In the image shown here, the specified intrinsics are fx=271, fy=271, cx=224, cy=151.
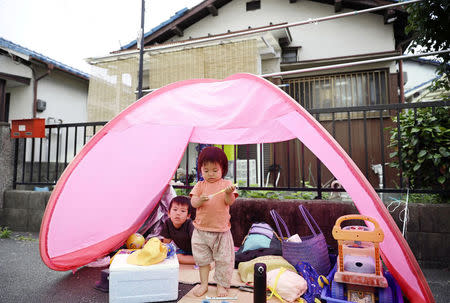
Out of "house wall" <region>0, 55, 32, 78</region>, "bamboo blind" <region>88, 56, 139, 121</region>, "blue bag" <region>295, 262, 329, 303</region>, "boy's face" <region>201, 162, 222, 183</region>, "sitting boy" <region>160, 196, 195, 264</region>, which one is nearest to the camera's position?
"blue bag" <region>295, 262, 329, 303</region>

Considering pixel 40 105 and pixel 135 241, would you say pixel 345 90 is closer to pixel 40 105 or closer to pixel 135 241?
pixel 135 241

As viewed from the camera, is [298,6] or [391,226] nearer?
[391,226]

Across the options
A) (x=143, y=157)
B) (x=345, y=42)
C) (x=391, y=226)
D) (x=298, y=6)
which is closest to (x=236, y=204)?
(x=143, y=157)

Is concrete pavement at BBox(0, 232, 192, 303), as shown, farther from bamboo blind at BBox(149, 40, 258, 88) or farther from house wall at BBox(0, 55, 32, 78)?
house wall at BBox(0, 55, 32, 78)

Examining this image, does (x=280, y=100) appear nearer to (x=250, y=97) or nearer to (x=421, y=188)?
(x=250, y=97)

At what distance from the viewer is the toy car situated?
1.95m

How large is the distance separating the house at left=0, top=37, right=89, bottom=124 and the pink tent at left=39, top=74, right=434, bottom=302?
647cm

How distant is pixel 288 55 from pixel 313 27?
1.05m

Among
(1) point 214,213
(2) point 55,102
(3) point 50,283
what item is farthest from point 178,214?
(2) point 55,102

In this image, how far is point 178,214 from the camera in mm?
3205

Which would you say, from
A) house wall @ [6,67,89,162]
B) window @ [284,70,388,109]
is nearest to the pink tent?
window @ [284,70,388,109]

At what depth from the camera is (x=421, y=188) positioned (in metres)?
3.24

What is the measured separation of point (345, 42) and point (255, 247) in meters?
7.09

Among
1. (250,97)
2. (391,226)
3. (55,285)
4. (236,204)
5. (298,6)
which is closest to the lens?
(391,226)
